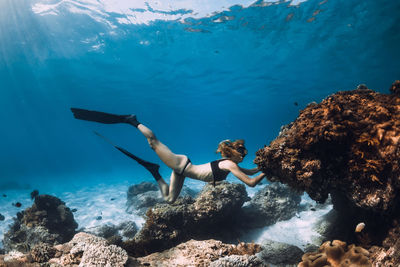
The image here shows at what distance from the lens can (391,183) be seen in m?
3.66

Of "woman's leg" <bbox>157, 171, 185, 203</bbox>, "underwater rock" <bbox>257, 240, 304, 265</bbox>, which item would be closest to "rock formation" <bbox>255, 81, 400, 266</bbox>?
"underwater rock" <bbox>257, 240, 304, 265</bbox>

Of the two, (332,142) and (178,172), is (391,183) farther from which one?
(178,172)

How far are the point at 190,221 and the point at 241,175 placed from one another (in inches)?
137

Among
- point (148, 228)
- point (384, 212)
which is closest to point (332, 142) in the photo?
point (384, 212)

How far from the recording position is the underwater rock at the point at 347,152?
373 centimetres

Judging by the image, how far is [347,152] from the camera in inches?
167

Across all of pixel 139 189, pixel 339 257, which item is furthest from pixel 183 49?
pixel 339 257

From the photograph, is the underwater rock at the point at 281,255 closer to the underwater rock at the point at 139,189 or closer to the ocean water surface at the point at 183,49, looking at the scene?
the ocean water surface at the point at 183,49

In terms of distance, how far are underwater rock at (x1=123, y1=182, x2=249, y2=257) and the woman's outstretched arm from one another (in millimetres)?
2884

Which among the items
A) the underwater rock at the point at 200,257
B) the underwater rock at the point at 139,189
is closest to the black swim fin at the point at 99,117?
the underwater rock at the point at 200,257

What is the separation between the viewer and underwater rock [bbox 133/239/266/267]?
408cm

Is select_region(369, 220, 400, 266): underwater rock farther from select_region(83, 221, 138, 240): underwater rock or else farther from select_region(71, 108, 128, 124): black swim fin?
select_region(83, 221, 138, 240): underwater rock

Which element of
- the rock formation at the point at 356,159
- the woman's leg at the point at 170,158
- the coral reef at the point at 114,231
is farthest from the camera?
the coral reef at the point at 114,231

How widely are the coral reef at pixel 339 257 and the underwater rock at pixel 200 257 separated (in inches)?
37.2
